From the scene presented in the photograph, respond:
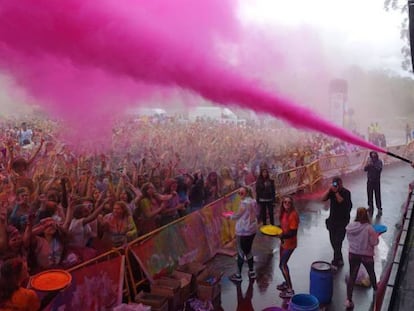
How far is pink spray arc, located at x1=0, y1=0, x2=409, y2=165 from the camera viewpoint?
3.64m

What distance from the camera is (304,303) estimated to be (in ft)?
15.2

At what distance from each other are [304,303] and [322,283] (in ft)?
3.00

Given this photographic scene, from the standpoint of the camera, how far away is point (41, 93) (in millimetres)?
5016

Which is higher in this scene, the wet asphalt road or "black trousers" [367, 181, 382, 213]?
"black trousers" [367, 181, 382, 213]

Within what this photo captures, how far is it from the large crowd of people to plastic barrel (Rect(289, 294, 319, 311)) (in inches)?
82.8

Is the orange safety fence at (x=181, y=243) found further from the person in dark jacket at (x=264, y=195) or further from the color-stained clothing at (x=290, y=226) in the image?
the color-stained clothing at (x=290, y=226)

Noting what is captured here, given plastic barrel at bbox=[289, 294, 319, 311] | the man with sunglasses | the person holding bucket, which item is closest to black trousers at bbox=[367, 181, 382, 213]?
the man with sunglasses

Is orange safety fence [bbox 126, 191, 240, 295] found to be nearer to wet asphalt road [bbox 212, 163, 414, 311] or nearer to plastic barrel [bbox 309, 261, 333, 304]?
wet asphalt road [bbox 212, 163, 414, 311]

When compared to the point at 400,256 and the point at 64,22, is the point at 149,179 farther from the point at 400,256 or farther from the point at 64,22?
the point at 400,256

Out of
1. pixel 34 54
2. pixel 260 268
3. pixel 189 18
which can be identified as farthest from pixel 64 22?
pixel 260 268

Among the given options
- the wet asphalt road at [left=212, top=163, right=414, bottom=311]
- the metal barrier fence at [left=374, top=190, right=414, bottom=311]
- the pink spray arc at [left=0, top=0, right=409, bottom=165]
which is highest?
the pink spray arc at [left=0, top=0, right=409, bottom=165]

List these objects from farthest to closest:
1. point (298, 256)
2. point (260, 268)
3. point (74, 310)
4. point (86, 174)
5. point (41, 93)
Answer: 1. point (298, 256)
2. point (260, 268)
3. point (86, 174)
4. point (41, 93)
5. point (74, 310)

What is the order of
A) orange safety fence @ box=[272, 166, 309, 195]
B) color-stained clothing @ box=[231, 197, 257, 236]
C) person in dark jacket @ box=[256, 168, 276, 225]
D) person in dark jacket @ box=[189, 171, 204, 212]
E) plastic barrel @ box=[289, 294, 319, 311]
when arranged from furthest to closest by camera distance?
1. orange safety fence @ box=[272, 166, 309, 195]
2. person in dark jacket @ box=[256, 168, 276, 225]
3. person in dark jacket @ box=[189, 171, 204, 212]
4. color-stained clothing @ box=[231, 197, 257, 236]
5. plastic barrel @ box=[289, 294, 319, 311]

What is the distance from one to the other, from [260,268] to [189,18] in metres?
3.89
